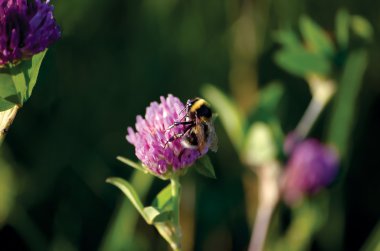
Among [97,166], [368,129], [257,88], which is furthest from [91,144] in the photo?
[368,129]

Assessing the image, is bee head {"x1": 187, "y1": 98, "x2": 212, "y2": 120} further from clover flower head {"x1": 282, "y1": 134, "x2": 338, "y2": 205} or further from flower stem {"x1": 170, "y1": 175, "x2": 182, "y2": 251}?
clover flower head {"x1": 282, "y1": 134, "x2": 338, "y2": 205}

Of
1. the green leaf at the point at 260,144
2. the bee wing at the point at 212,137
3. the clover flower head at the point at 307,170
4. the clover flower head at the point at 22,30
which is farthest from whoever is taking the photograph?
the clover flower head at the point at 307,170

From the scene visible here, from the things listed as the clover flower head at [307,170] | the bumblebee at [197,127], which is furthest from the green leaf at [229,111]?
the bumblebee at [197,127]

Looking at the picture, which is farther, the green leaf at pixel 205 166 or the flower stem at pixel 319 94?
the flower stem at pixel 319 94

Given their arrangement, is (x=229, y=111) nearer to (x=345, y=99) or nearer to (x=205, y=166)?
(x=345, y=99)

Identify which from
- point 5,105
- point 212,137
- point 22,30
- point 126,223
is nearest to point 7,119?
point 5,105

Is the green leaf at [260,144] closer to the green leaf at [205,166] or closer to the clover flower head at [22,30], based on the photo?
the green leaf at [205,166]

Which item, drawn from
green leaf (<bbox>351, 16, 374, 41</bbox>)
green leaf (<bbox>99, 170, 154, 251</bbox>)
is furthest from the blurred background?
green leaf (<bbox>351, 16, 374, 41</bbox>)
